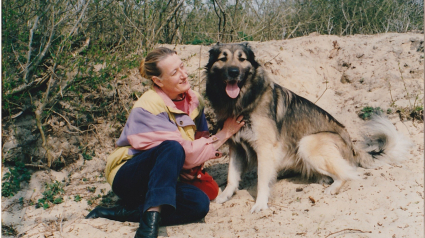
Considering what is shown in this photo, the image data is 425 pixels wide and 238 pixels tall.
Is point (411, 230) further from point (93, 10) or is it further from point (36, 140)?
point (93, 10)

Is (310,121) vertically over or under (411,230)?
over

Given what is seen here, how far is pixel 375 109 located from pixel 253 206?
2.59 meters

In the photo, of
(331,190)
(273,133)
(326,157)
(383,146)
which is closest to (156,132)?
(273,133)

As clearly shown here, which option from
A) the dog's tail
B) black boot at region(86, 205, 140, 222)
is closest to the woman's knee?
black boot at region(86, 205, 140, 222)

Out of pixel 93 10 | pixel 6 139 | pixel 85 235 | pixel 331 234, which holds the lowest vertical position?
pixel 85 235

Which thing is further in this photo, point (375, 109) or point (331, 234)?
point (375, 109)

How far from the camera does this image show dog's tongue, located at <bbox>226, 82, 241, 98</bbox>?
3.25m

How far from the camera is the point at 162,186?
2.31 m

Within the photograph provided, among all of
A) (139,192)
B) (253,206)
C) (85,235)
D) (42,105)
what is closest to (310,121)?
(253,206)

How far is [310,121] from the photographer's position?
371 centimetres

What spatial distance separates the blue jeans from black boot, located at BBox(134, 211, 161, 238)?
59mm

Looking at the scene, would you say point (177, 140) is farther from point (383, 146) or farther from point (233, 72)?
point (383, 146)

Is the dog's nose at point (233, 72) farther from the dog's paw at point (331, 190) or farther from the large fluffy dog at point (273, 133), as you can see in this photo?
the dog's paw at point (331, 190)

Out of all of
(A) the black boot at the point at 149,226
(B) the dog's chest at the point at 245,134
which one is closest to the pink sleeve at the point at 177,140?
(A) the black boot at the point at 149,226
